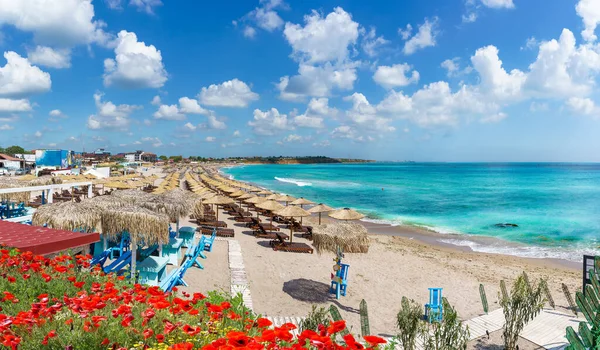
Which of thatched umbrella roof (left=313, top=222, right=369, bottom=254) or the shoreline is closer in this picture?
thatched umbrella roof (left=313, top=222, right=369, bottom=254)

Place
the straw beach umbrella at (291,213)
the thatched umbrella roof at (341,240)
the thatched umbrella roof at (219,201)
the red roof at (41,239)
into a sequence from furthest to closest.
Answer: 1. the thatched umbrella roof at (219,201)
2. the straw beach umbrella at (291,213)
3. the thatched umbrella roof at (341,240)
4. the red roof at (41,239)

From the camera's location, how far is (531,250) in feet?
56.3

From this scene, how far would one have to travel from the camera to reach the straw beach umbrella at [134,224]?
760cm

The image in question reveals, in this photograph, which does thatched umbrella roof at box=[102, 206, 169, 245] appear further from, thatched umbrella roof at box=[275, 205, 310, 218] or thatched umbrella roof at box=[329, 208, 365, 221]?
thatched umbrella roof at box=[275, 205, 310, 218]

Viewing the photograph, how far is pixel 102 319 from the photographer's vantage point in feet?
7.44

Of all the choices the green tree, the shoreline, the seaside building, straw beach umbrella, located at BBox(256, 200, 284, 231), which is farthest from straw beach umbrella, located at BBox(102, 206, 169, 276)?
the seaside building

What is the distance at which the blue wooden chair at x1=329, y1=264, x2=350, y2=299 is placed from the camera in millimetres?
9039

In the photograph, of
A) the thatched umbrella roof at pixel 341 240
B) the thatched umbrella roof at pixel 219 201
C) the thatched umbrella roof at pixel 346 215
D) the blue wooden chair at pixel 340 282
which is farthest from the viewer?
the thatched umbrella roof at pixel 219 201

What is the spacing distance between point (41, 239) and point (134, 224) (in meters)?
3.14

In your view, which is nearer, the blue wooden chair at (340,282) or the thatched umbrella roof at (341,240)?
the thatched umbrella roof at (341,240)

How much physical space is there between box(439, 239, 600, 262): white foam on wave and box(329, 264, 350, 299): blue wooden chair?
10.5 meters

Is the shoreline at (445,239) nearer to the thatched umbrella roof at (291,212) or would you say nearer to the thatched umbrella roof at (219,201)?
the thatched umbrella roof at (291,212)

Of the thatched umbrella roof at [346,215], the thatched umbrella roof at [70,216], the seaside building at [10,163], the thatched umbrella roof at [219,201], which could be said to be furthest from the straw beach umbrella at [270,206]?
the seaside building at [10,163]

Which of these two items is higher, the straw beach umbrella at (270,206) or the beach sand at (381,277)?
the straw beach umbrella at (270,206)
